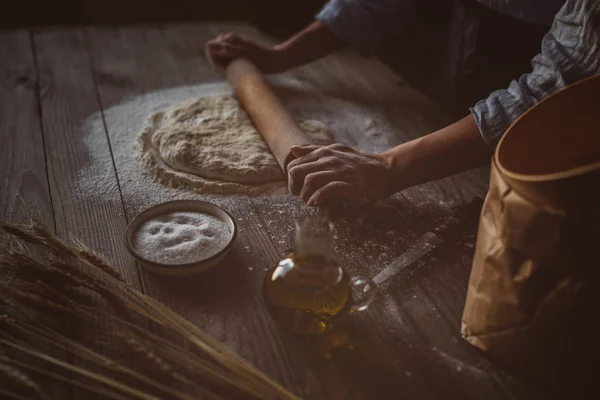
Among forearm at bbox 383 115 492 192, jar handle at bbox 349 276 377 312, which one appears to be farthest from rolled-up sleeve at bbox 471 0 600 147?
jar handle at bbox 349 276 377 312

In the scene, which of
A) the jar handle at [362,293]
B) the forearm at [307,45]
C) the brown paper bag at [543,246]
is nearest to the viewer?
the brown paper bag at [543,246]

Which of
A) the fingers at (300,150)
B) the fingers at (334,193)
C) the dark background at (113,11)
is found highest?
the fingers at (300,150)

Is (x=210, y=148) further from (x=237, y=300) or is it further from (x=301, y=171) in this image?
(x=237, y=300)

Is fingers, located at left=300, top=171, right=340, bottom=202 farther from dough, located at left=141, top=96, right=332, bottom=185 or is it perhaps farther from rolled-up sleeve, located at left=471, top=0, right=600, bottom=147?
rolled-up sleeve, located at left=471, top=0, right=600, bottom=147

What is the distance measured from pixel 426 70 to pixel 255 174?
0.98 metres

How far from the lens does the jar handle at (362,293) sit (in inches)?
35.9

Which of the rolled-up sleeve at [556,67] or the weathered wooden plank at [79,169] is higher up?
the rolled-up sleeve at [556,67]

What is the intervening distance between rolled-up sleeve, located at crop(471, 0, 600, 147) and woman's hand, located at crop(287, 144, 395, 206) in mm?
237

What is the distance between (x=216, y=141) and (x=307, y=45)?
1.97 feet

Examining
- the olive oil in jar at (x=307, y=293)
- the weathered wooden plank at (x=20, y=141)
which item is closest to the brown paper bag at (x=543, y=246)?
the olive oil in jar at (x=307, y=293)

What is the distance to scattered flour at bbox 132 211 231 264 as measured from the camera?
0.97 m

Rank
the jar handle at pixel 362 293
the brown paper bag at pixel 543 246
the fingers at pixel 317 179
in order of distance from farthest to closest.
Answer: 1. the fingers at pixel 317 179
2. the jar handle at pixel 362 293
3. the brown paper bag at pixel 543 246

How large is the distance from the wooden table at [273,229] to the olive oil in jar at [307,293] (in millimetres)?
33

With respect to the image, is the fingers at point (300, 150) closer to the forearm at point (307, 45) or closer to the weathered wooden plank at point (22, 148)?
the weathered wooden plank at point (22, 148)
